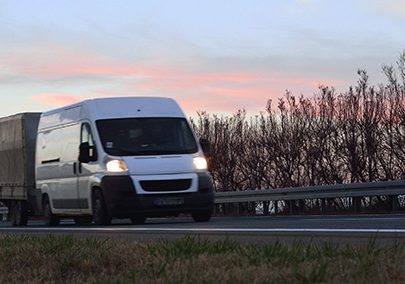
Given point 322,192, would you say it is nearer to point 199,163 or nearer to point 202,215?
point 202,215

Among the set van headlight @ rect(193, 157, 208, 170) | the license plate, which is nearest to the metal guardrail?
van headlight @ rect(193, 157, 208, 170)

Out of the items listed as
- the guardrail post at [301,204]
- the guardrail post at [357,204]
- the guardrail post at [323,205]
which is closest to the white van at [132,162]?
the guardrail post at [357,204]

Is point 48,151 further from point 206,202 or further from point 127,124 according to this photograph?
point 206,202

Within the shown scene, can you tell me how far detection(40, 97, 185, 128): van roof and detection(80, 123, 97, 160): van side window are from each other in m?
0.19

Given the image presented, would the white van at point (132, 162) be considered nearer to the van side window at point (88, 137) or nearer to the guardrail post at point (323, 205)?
the van side window at point (88, 137)

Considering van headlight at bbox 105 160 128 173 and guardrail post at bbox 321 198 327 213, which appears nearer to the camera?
van headlight at bbox 105 160 128 173

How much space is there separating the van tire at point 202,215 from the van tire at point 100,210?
1.57m

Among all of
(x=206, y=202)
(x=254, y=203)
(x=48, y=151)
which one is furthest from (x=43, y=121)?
(x=254, y=203)

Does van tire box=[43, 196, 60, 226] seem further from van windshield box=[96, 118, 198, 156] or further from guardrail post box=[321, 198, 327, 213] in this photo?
guardrail post box=[321, 198, 327, 213]

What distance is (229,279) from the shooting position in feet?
19.6

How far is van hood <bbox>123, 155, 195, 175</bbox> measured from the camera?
15.8 meters

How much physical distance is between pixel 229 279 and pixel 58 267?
7.56 ft

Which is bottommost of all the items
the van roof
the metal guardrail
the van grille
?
the metal guardrail

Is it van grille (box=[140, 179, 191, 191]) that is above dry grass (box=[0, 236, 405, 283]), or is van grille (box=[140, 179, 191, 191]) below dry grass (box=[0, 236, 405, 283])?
above
